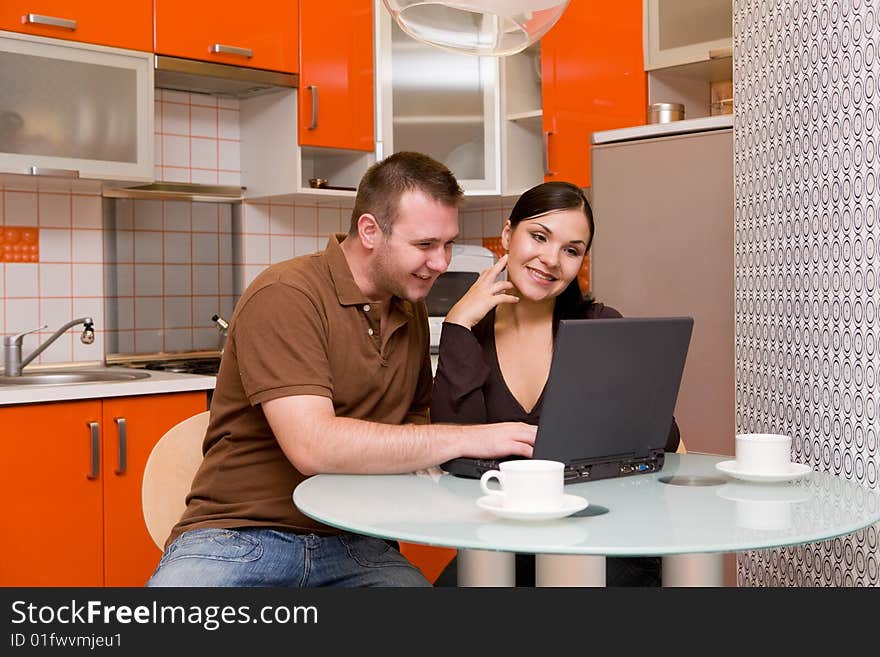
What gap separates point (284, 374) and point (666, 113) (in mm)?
1735

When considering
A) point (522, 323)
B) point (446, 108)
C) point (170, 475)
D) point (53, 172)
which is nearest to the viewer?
point (170, 475)

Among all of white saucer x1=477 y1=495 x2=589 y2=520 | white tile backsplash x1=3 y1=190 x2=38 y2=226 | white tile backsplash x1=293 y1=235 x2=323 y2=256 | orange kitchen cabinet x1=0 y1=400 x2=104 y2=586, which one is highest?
white tile backsplash x1=3 y1=190 x2=38 y2=226

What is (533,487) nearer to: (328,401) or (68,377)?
(328,401)

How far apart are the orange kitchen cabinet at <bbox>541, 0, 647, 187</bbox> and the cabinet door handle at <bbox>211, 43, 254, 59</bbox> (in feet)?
3.46

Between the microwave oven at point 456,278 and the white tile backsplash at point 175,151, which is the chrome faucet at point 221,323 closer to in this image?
the white tile backsplash at point 175,151

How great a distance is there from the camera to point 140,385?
3076mm

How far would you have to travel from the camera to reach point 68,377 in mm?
3359

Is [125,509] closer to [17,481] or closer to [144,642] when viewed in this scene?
[17,481]

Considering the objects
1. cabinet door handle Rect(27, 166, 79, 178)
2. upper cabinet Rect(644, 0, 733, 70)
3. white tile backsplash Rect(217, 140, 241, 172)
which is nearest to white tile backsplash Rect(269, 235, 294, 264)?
white tile backsplash Rect(217, 140, 241, 172)

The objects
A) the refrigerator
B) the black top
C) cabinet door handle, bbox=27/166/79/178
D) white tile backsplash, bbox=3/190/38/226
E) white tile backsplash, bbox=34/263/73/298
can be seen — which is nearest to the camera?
the black top

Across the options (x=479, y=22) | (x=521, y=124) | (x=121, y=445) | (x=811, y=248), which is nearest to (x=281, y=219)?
(x=521, y=124)

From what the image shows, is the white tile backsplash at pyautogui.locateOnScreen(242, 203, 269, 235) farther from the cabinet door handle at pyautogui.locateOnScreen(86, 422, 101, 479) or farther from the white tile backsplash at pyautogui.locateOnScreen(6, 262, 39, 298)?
the cabinet door handle at pyautogui.locateOnScreen(86, 422, 101, 479)

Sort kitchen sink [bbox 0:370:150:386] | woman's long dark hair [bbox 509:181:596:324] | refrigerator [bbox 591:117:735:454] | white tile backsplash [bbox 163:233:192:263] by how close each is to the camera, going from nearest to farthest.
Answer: woman's long dark hair [bbox 509:181:596:324] → refrigerator [bbox 591:117:735:454] → kitchen sink [bbox 0:370:150:386] → white tile backsplash [bbox 163:233:192:263]

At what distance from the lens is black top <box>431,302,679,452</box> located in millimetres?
1988
